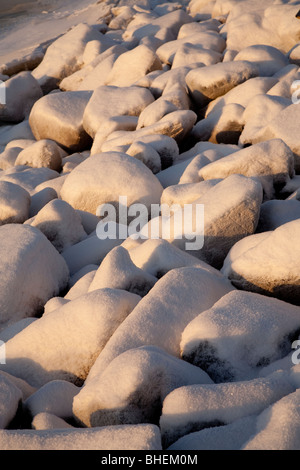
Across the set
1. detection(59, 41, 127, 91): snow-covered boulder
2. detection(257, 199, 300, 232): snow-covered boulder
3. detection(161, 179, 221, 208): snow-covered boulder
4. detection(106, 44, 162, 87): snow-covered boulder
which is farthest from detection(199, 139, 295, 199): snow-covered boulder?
detection(59, 41, 127, 91): snow-covered boulder

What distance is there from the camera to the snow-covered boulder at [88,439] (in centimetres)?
139

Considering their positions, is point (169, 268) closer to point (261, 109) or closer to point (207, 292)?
point (207, 292)

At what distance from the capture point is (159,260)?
7.96 feet

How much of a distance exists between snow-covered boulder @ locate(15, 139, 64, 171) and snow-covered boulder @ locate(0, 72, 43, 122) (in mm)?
1582

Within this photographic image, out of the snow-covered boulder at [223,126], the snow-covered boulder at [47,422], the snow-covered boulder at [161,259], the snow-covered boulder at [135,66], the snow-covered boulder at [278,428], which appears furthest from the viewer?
the snow-covered boulder at [135,66]

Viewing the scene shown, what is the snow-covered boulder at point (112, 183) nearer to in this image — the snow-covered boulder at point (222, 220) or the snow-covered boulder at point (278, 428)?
the snow-covered boulder at point (222, 220)

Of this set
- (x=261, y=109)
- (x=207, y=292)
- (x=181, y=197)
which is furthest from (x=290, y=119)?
(x=207, y=292)

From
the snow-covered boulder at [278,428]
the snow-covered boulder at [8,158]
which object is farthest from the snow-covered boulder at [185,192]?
the snow-covered boulder at [8,158]

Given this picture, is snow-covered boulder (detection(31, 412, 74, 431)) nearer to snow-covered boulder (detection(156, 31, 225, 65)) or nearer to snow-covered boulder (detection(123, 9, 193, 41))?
snow-covered boulder (detection(156, 31, 225, 65))

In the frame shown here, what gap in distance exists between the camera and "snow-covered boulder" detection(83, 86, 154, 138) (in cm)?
458

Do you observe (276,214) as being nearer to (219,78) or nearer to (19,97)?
(219,78)

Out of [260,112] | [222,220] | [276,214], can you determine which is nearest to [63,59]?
[260,112]

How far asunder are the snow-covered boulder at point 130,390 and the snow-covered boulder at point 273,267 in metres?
0.68

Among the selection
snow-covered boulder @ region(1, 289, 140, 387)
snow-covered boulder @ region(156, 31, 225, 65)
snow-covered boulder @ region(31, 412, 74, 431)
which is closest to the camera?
snow-covered boulder @ region(31, 412, 74, 431)
